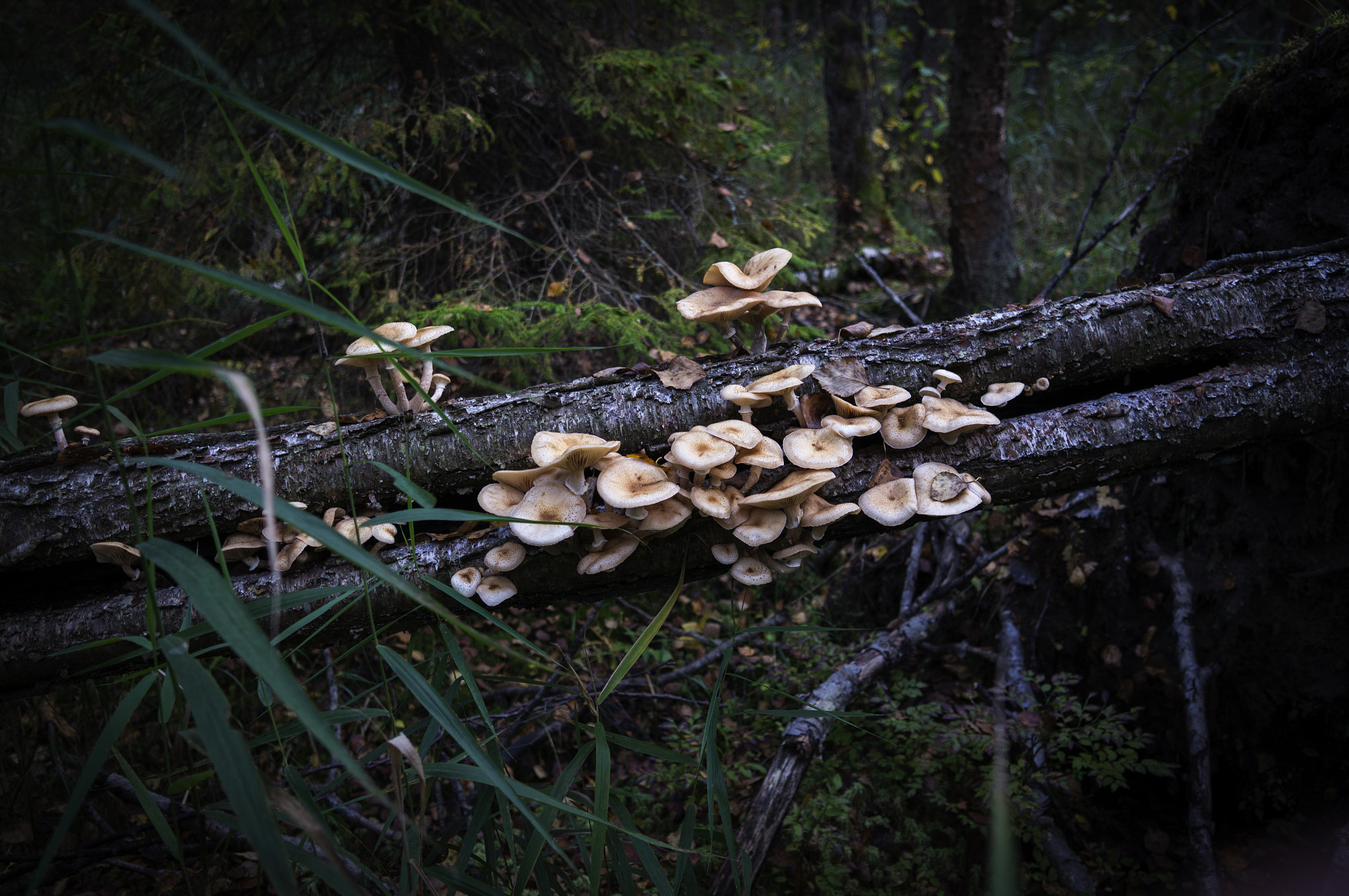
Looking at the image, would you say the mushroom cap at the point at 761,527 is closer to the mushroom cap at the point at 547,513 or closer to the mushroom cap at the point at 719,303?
the mushroom cap at the point at 547,513

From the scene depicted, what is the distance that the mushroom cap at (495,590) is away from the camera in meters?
2.12

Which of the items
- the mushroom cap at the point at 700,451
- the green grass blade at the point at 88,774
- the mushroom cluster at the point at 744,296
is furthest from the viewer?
the mushroom cluster at the point at 744,296

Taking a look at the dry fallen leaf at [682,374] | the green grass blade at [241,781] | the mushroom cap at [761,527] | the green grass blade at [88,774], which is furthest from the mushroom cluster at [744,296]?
the green grass blade at [88,774]

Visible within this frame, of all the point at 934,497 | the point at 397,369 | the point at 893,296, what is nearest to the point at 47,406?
the point at 397,369

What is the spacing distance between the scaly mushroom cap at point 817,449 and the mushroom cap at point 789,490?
4cm

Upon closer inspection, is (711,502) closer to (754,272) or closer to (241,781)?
(754,272)

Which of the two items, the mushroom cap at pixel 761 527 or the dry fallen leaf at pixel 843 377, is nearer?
the mushroom cap at pixel 761 527

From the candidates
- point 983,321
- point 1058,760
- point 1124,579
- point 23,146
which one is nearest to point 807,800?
point 1058,760

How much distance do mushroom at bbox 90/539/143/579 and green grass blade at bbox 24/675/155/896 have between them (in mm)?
839

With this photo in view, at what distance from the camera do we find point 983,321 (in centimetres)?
264

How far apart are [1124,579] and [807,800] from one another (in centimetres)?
207

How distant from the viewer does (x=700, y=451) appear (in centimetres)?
209

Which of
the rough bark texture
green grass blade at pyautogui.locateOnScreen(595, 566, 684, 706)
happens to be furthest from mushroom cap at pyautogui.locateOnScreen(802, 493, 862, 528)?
the rough bark texture

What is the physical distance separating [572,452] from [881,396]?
1136 mm
